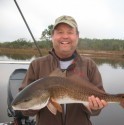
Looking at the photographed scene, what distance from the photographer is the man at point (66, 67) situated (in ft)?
12.8

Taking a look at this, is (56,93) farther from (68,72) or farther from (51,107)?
(68,72)

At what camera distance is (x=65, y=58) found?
13.2ft

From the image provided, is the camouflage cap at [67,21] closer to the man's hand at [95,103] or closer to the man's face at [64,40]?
the man's face at [64,40]

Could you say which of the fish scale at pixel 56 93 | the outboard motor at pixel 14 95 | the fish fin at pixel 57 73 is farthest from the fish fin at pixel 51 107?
the outboard motor at pixel 14 95

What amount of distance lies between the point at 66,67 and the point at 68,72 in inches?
5.0

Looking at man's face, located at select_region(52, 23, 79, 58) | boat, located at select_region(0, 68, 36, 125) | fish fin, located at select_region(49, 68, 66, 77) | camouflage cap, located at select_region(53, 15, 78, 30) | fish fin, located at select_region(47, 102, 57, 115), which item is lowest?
boat, located at select_region(0, 68, 36, 125)

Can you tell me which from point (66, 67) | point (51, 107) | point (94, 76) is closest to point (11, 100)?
point (66, 67)

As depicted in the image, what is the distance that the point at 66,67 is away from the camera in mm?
4016

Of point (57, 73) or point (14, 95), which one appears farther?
point (14, 95)

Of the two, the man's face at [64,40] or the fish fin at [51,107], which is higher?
the man's face at [64,40]

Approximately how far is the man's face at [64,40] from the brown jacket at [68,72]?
0.36 feet

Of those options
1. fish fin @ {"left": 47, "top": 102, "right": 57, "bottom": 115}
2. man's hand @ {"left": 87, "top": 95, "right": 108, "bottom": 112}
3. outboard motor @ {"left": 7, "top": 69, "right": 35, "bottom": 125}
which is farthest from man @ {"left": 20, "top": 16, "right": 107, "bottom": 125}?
outboard motor @ {"left": 7, "top": 69, "right": 35, "bottom": 125}

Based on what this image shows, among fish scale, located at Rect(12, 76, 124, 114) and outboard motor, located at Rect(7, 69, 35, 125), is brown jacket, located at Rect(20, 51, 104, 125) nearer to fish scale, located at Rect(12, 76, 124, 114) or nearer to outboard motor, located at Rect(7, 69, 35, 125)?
fish scale, located at Rect(12, 76, 124, 114)

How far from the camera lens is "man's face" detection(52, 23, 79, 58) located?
3914mm
